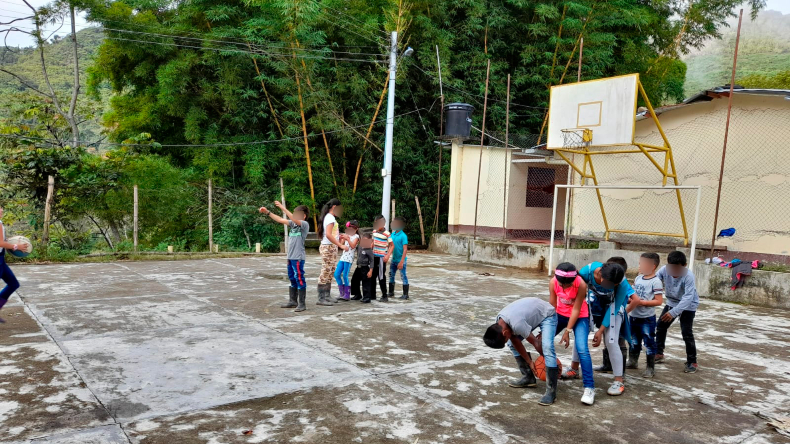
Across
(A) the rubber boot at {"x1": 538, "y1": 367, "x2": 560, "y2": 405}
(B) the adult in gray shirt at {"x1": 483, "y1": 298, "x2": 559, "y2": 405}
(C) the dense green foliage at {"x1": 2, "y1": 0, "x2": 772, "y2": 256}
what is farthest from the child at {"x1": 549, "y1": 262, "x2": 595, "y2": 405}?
(C) the dense green foliage at {"x1": 2, "y1": 0, "x2": 772, "y2": 256}

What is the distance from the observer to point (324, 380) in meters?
4.33

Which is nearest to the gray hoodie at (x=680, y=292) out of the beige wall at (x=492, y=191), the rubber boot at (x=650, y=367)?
the rubber boot at (x=650, y=367)

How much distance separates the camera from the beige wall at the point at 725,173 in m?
9.76

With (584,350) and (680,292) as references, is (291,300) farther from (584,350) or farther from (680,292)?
(680,292)

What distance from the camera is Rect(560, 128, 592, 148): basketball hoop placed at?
1038 cm

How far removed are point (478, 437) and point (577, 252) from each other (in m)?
8.94

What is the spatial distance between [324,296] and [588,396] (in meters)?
4.28

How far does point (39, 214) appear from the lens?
1274cm

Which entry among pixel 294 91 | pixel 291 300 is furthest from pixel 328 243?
pixel 294 91

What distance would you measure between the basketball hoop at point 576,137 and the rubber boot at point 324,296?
5.91 meters

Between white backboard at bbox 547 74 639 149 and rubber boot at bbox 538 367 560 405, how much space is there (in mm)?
6849

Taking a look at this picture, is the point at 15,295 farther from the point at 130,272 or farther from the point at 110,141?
the point at 110,141

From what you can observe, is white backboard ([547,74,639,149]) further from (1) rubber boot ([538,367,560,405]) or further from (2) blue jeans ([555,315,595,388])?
(1) rubber boot ([538,367,560,405])

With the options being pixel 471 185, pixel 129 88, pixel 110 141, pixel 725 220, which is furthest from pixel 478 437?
pixel 129 88
